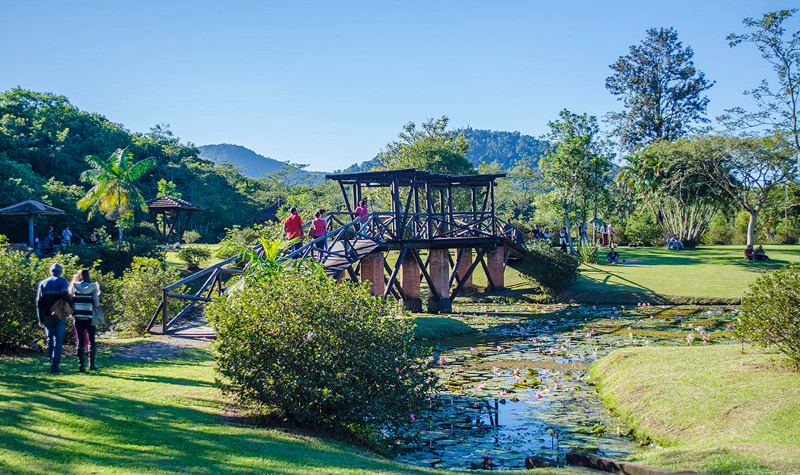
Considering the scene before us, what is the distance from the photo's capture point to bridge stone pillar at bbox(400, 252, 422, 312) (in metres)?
21.6

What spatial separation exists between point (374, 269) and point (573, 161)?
16.5 m

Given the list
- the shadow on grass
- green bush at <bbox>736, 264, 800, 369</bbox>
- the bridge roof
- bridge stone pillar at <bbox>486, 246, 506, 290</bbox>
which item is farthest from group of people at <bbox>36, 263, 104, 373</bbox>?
bridge stone pillar at <bbox>486, 246, 506, 290</bbox>

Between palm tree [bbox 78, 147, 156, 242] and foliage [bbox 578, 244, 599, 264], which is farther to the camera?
palm tree [bbox 78, 147, 156, 242]

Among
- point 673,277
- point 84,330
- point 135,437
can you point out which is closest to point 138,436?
point 135,437

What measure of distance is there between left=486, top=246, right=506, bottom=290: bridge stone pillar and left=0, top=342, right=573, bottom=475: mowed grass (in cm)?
1913

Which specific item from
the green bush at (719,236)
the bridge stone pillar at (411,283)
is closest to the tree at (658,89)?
the green bush at (719,236)

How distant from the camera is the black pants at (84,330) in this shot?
875 centimetres

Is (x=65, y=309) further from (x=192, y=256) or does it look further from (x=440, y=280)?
(x=192, y=256)

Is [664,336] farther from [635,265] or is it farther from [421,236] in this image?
[635,265]

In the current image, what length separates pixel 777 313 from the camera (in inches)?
335

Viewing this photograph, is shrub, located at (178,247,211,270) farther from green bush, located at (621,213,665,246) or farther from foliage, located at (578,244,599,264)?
green bush, located at (621,213,665,246)

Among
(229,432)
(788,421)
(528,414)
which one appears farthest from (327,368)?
(788,421)

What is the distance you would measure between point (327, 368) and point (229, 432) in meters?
1.38

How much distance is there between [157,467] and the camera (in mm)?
5273
